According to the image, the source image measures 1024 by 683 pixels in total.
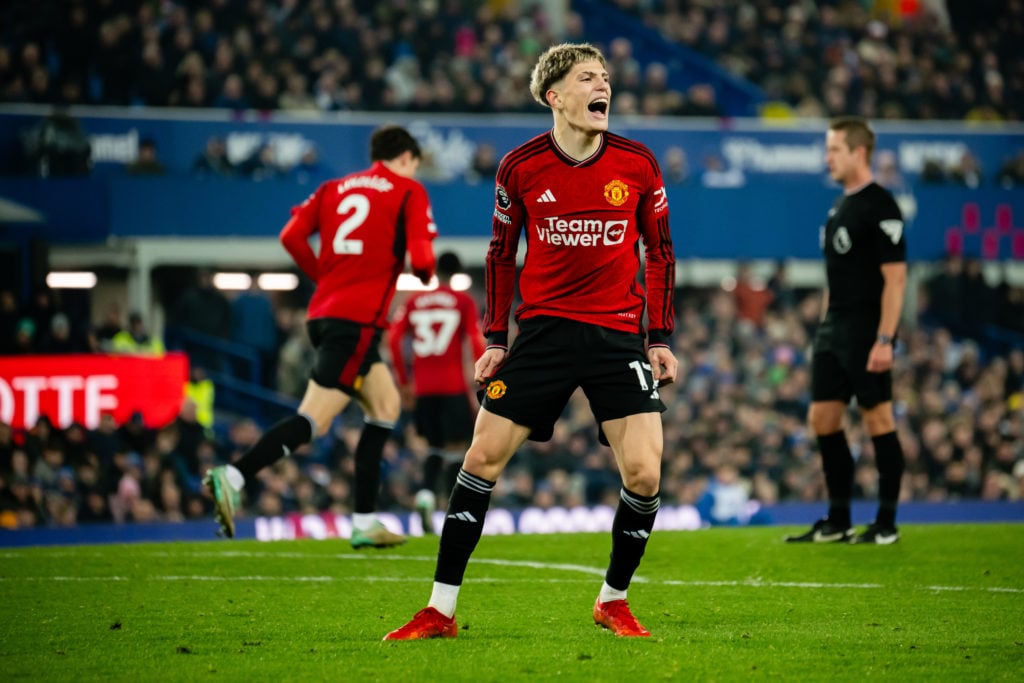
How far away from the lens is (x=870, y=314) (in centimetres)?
970

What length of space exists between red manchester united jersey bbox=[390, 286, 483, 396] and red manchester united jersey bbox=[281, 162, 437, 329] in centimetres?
296

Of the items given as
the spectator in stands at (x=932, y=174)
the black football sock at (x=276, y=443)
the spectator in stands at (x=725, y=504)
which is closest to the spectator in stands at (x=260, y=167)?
the spectator in stands at (x=725, y=504)

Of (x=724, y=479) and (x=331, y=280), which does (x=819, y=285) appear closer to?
(x=724, y=479)

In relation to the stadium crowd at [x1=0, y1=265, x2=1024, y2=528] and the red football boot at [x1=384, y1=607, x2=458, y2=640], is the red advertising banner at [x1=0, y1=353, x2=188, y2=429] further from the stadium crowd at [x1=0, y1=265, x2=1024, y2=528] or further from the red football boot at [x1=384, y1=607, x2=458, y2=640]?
the red football boot at [x1=384, y1=607, x2=458, y2=640]

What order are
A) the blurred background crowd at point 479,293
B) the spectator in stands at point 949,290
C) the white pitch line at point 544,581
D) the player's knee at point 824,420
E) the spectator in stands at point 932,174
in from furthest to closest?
the spectator in stands at point 932,174, the spectator in stands at point 949,290, the blurred background crowd at point 479,293, the player's knee at point 824,420, the white pitch line at point 544,581

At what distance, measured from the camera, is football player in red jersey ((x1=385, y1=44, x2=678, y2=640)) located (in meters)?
6.10

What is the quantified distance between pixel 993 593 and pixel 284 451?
12.9 ft

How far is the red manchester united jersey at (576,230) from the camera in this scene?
6.16 metres

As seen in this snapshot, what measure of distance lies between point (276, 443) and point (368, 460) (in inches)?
36.9

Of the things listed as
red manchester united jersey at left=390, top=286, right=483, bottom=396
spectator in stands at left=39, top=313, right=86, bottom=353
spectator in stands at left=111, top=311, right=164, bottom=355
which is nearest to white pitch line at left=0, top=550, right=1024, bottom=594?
red manchester united jersey at left=390, top=286, right=483, bottom=396

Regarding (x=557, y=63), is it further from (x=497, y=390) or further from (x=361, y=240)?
(x=361, y=240)

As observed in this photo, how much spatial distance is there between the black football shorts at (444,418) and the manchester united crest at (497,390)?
609 cm

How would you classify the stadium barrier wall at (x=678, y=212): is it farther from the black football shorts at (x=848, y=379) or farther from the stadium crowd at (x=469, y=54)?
the black football shorts at (x=848, y=379)

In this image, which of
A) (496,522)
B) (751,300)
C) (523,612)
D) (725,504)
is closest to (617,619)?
(523,612)
